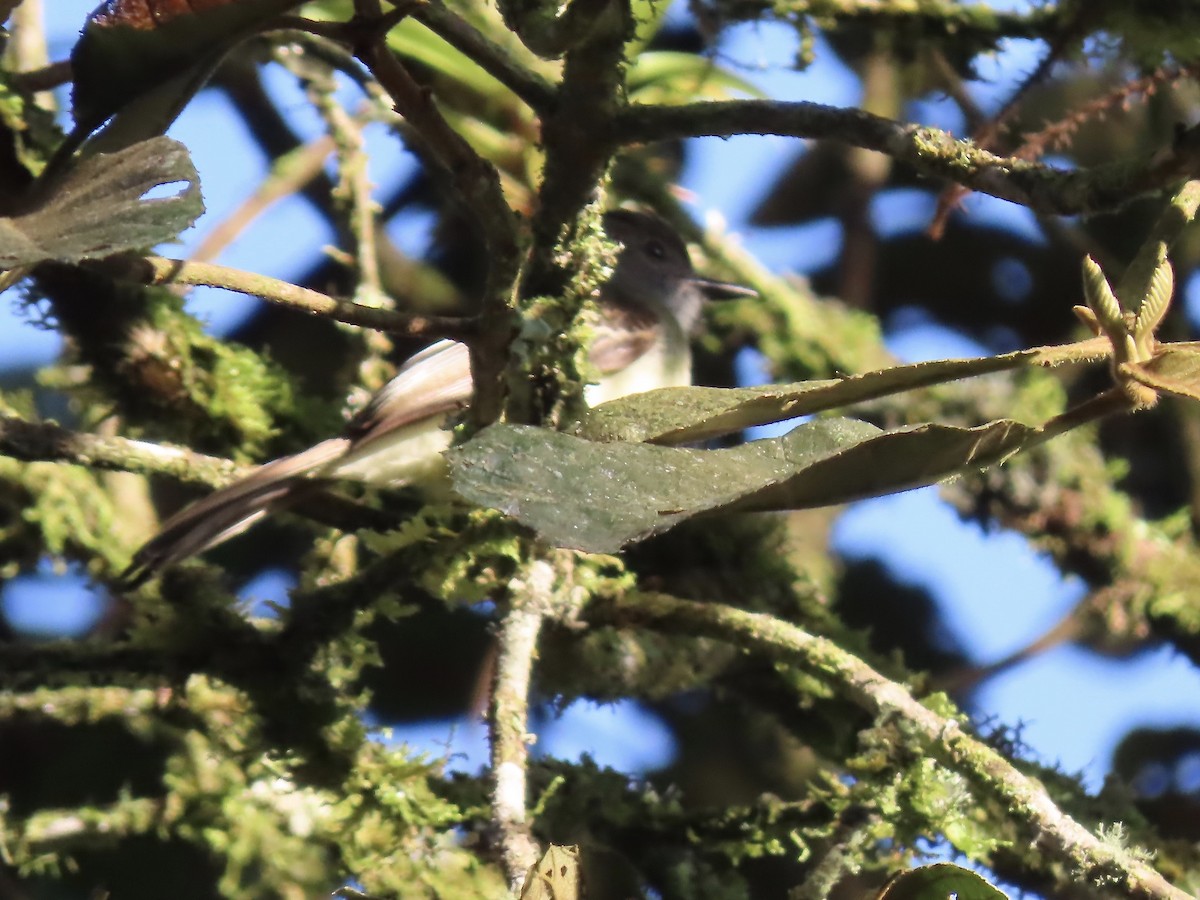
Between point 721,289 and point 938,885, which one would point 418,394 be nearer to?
point 721,289

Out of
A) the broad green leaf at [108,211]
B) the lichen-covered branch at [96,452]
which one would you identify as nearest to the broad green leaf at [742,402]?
the broad green leaf at [108,211]

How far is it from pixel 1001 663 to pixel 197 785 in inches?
83.3

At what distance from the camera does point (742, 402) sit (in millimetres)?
1217

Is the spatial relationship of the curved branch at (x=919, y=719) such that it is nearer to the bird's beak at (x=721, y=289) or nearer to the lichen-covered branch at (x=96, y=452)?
the lichen-covered branch at (x=96, y=452)

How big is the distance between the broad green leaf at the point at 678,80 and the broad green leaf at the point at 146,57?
2445mm

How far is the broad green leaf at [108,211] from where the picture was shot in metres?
1.05

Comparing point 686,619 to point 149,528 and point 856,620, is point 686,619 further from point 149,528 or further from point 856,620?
point 856,620

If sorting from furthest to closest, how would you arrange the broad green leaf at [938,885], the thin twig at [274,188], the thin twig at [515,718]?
1. the thin twig at [274,188]
2. the thin twig at [515,718]
3. the broad green leaf at [938,885]

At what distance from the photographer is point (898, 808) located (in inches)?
74.2

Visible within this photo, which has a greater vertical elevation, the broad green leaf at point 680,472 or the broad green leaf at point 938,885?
the broad green leaf at point 680,472

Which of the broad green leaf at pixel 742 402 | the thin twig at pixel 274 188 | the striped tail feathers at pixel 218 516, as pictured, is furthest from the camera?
the thin twig at pixel 274 188

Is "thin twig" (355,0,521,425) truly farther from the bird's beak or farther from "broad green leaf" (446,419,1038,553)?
the bird's beak

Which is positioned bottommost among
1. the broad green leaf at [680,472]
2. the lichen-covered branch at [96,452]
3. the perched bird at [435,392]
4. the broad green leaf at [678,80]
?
the broad green leaf at [680,472]

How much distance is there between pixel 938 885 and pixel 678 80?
2.96 m
